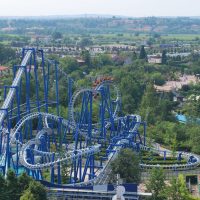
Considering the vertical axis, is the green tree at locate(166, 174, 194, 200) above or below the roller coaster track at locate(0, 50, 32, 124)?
below

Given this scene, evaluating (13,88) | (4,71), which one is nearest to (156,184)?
(13,88)

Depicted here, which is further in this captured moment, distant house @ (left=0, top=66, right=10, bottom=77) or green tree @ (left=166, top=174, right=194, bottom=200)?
distant house @ (left=0, top=66, right=10, bottom=77)

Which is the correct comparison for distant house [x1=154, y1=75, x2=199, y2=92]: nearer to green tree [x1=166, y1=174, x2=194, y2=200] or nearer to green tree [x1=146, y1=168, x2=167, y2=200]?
green tree [x1=146, y1=168, x2=167, y2=200]

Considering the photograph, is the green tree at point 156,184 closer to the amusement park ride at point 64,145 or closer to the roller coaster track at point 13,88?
the amusement park ride at point 64,145

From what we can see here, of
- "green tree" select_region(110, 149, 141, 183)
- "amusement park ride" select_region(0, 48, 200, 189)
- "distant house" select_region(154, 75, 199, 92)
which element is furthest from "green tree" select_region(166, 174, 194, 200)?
"distant house" select_region(154, 75, 199, 92)

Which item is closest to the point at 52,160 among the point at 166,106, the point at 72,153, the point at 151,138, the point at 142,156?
the point at 72,153

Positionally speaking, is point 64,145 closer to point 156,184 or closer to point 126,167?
point 126,167

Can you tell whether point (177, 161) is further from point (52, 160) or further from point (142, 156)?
point (52, 160)

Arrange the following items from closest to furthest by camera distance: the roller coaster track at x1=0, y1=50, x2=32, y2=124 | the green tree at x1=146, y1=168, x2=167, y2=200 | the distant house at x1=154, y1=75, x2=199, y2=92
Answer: the green tree at x1=146, y1=168, x2=167, y2=200 → the roller coaster track at x1=0, y1=50, x2=32, y2=124 → the distant house at x1=154, y1=75, x2=199, y2=92
